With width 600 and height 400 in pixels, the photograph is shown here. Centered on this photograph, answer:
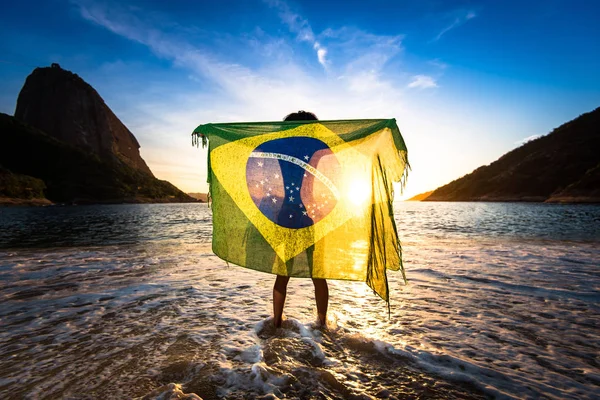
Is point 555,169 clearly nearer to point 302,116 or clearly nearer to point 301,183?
point 302,116

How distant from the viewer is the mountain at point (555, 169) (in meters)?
86.9

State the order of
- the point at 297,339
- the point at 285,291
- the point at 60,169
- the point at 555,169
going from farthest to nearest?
the point at 60,169 < the point at 555,169 < the point at 285,291 < the point at 297,339

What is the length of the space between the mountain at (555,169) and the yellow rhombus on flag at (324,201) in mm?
107382

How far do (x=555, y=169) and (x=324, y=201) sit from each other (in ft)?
461

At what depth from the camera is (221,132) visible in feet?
14.3

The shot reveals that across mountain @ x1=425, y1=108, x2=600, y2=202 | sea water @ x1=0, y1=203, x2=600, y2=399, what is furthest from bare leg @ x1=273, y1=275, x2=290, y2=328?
mountain @ x1=425, y1=108, x2=600, y2=202

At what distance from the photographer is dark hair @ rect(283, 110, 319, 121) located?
416cm

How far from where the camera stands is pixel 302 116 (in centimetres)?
419

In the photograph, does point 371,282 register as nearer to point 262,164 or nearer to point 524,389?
point 524,389

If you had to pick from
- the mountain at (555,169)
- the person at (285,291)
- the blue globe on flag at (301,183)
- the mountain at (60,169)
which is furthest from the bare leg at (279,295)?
the mountain at (60,169)

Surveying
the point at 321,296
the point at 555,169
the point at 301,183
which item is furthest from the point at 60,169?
the point at 555,169

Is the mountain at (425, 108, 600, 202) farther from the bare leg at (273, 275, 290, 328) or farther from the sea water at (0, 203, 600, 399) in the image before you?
the bare leg at (273, 275, 290, 328)

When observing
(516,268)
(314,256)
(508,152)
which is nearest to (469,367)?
(314,256)

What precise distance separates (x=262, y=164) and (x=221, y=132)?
885 millimetres
